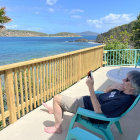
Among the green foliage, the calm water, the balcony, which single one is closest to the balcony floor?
the balcony

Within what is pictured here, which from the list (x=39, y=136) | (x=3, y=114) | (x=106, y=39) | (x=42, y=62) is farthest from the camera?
(x=106, y=39)

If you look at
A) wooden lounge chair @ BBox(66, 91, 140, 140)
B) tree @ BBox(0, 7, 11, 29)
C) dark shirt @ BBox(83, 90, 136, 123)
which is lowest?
wooden lounge chair @ BBox(66, 91, 140, 140)

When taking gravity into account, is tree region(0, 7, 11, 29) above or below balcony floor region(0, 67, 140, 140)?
above

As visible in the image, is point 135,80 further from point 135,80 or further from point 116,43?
point 116,43

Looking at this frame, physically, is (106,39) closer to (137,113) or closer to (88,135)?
(137,113)

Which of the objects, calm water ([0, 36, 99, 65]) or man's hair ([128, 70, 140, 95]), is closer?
man's hair ([128, 70, 140, 95])

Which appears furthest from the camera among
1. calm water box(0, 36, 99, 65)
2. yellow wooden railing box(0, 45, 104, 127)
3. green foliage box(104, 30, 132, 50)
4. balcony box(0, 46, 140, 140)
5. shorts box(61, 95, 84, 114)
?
calm water box(0, 36, 99, 65)

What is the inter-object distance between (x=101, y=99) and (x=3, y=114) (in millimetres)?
1531

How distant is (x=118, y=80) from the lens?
2586 millimetres

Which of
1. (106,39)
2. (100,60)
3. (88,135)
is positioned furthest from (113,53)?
(88,135)

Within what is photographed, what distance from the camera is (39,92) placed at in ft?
10.6

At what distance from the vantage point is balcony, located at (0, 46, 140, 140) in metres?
2.26

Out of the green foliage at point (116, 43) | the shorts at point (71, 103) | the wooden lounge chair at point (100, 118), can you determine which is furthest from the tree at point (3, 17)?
the green foliage at point (116, 43)

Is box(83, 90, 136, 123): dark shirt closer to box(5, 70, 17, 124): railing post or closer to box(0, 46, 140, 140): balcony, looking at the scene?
box(0, 46, 140, 140): balcony
